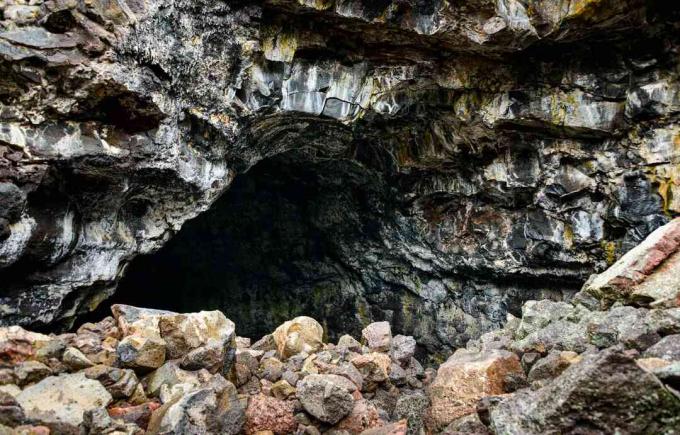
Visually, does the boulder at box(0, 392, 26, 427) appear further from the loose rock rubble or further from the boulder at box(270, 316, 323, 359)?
the boulder at box(270, 316, 323, 359)

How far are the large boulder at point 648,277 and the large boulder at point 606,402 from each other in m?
2.87

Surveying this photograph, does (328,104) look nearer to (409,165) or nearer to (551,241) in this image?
(409,165)

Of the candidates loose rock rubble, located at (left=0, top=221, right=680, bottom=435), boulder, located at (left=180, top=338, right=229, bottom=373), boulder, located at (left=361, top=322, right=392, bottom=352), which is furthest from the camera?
boulder, located at (left=361, top=322, right=392, bottom=352)

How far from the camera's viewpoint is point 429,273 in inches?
601

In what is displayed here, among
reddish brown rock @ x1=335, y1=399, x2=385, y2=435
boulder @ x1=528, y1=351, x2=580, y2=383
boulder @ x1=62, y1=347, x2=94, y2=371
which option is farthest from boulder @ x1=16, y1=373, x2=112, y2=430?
boulder @ x1=528, y1=351, x2=580, y2=383

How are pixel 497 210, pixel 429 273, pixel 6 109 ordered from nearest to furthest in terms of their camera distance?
pixel 6 109
pixel 497 210
pixel 429 273

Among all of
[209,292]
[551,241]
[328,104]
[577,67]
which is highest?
[577,67]

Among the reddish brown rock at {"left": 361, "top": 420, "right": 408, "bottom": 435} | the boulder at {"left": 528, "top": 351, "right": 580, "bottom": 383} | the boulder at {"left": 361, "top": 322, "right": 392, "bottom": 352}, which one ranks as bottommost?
the reddish brown rock at {"left": 361, "top": 420, "right": 408, "bottom": 435}

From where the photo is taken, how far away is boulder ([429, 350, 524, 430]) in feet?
18.4

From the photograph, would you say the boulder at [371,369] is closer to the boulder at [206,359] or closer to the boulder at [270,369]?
the boulder at [270,369]

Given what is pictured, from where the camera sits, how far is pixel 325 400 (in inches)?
220

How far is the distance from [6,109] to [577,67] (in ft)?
37.1

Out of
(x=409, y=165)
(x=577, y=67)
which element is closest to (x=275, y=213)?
(x=409, y=165)

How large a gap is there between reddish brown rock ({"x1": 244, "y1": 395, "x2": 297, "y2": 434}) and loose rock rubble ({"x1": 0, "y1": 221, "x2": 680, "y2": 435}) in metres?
0.01
